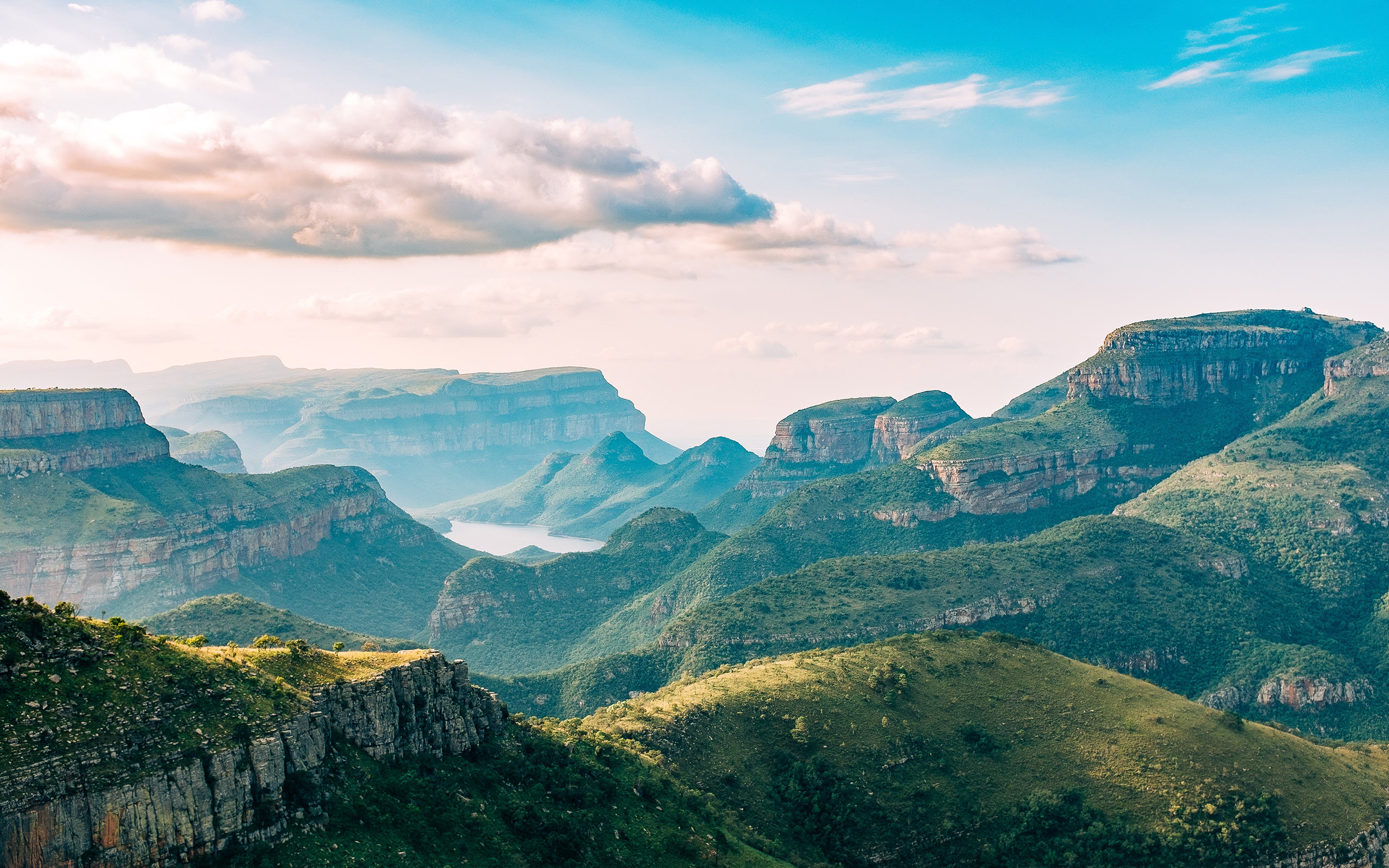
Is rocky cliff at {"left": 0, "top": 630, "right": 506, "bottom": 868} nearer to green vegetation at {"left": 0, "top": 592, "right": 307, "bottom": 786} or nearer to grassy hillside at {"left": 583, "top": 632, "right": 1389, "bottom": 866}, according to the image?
green vegetation at {"left": 0, "top": 592, "right": 307, "bottom": 786}

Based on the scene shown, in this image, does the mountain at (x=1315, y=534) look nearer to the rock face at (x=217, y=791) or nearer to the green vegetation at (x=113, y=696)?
the rock face at (x=217, y=791)

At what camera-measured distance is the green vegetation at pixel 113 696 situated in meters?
41.0

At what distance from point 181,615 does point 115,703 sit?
11365 cm

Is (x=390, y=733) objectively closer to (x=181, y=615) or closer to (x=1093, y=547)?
(x=181, y=615)

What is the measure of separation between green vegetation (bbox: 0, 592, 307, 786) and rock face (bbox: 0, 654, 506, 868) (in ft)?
2.18

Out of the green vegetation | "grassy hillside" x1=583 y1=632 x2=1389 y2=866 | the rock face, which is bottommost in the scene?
"grassy hillside" x1=583 y1=632 x2=1389 y2=866

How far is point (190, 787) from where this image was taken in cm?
4325

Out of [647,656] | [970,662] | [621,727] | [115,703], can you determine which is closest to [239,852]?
[115,703]

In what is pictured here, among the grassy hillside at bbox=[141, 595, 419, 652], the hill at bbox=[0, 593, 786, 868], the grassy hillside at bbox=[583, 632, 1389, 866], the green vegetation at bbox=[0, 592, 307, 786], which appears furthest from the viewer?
the grassy hillside at bbox=[141, 595, 419, 652]

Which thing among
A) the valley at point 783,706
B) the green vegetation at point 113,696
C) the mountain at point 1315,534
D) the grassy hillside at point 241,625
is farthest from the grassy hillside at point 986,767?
the grassy hillside at point 241,625

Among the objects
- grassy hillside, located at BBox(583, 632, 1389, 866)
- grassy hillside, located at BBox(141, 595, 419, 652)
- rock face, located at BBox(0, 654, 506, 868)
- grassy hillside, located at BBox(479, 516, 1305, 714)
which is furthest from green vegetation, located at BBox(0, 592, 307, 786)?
grassy hillside, located at BBox(141, 595, 419, 652)

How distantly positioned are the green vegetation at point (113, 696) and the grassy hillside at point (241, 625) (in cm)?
9104

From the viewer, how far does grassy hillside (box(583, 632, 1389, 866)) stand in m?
81.2

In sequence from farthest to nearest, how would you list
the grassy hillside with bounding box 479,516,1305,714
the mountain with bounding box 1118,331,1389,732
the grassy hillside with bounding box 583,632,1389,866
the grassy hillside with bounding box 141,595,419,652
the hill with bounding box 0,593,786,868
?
the grassy hillside with bounding box 141,595,419,652, the grassy hillside with bounding box 479,516,1305,714, the mountain with bounding box 1118,331,1389,732, the grassy hillside with bounding box 583,632,1389,866, the hill with bounding box 0,593,786,868
